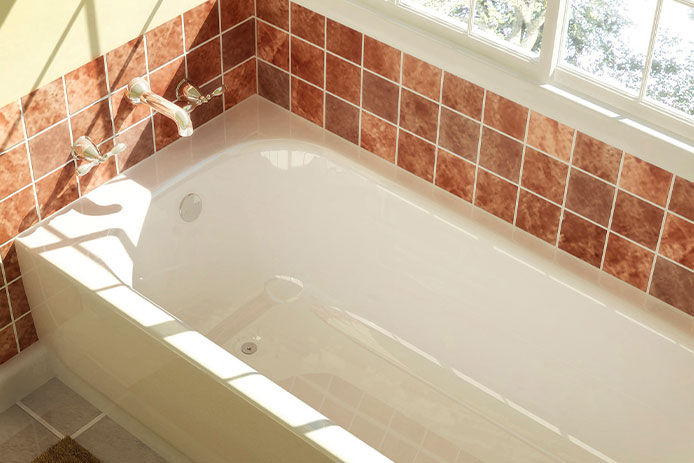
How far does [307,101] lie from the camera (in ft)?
10.6

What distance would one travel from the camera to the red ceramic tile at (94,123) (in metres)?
2.77

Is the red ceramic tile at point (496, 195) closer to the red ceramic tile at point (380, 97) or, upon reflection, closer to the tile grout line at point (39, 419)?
the red ceramic tile at point (380, 97)

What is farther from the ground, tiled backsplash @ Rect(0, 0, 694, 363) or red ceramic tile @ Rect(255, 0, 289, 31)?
red ceramic tile @ Rect(255, 0, 289, 31)

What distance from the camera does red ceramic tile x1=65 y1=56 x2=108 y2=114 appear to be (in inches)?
106

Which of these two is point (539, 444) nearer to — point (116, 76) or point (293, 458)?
point (293, 458)

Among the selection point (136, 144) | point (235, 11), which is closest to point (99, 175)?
point (136, 144)

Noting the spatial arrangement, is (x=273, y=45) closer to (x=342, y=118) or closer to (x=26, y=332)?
(x=342, y=118)

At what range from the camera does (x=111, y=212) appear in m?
2.87

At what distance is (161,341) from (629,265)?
1.25 metres

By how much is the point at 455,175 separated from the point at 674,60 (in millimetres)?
760

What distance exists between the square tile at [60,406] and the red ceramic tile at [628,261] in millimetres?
1546

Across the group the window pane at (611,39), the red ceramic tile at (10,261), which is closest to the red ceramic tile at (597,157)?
the window pane at (611,39)

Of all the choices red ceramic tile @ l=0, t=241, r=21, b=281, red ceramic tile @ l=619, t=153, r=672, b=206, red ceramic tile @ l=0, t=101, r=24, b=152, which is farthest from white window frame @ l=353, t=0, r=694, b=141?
red ceramic tile @ l=0, t=241, r=21, b=281

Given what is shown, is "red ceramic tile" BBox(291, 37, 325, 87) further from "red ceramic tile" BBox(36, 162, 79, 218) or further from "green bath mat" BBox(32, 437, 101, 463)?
"green bath mat" BBox(32, 437, 101, 463)
